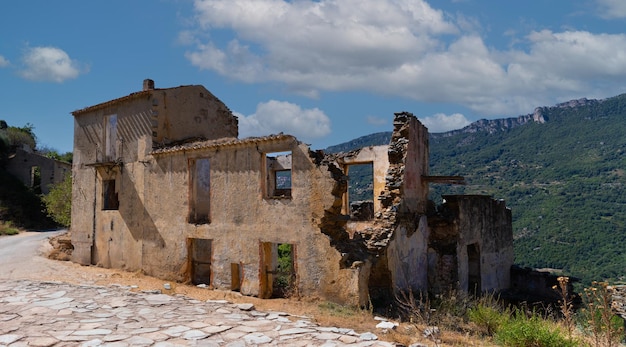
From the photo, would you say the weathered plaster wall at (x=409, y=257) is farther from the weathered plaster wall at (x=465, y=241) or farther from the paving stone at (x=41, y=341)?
the paving stone at (x=41, y=341)

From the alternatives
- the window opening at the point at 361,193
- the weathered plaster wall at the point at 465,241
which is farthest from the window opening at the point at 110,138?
the weathered plaster wall at the point at 465,241

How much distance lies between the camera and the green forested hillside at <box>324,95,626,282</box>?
39750 mm

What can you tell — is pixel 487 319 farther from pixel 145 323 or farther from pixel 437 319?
pixel 145 323

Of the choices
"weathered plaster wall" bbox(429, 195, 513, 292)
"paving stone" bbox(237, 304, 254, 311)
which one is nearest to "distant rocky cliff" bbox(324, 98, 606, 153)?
"weathered plaster wall" bbox(429, 195, 513, 292)

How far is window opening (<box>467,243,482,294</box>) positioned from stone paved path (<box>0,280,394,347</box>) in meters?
9.96

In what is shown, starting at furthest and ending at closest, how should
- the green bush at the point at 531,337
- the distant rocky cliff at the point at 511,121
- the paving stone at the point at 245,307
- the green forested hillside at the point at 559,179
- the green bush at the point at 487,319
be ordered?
the distant rocky cliff at the point at 511,121 < the green forested hillside at the point at 559,179 < the paving stone at the point at 245,307 < the green bush at the point at 487,319 < the green bush at the point at 531,337

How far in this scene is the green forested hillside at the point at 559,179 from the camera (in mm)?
39750

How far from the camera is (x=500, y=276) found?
20141 millimetres

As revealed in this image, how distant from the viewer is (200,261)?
15188 millimetres

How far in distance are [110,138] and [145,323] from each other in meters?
10.9

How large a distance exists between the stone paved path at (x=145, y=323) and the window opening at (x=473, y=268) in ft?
32.7

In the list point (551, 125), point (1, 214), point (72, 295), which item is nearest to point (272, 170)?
point (72, 295)

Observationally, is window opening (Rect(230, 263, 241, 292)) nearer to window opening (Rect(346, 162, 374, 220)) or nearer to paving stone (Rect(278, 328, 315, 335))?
window opening (Rect(346, 162, 374, 220))

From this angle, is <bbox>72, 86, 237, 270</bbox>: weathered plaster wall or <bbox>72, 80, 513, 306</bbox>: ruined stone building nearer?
<bbox>72, 80, 513, 306</bbox>: ruined stone building
